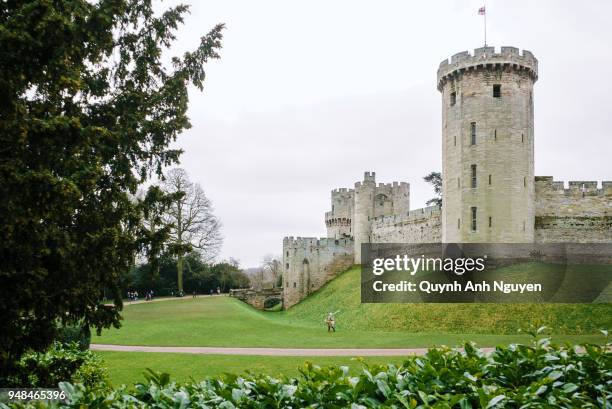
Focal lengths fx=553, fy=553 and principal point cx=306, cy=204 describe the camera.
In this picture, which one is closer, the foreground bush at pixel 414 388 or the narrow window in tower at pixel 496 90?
the foreground bush at pixel 414 388

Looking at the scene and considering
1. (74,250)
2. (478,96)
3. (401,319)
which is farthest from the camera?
(478,96)

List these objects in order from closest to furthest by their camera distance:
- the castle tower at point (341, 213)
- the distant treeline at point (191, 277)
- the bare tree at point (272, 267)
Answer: the distant treeline at point (191, 277)
the castle tower at point (341, 213)
the bare tree at point (272, 267)

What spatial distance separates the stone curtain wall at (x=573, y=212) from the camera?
111ft

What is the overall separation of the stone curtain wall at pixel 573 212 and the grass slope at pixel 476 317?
7.91 metres

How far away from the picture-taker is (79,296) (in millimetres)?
9641

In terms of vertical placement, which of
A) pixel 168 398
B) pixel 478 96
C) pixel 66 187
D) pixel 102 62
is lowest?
pixel 168 398

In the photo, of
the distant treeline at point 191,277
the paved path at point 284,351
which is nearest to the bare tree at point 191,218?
the distant treeline at point 191,277

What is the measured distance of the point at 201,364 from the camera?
56.7 ft

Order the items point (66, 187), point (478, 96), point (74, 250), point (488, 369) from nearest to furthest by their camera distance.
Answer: point (488, 369) → point (66, 187) → point (74, 250) → point (478, 96)

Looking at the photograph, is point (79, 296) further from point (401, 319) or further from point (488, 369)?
point (401, 319)

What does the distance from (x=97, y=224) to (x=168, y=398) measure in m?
5.67

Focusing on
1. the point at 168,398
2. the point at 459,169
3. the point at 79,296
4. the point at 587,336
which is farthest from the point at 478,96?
the point at 168,398

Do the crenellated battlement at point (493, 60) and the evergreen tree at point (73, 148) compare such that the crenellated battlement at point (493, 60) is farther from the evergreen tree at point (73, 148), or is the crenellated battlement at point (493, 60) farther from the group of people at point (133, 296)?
the group of people at point (133, 296)

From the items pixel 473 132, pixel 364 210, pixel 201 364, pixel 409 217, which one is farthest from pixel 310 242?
pixel 201 364
